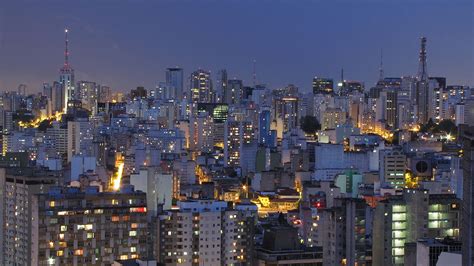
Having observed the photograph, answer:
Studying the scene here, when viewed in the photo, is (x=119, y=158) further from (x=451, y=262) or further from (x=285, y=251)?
(x=451, y=262)

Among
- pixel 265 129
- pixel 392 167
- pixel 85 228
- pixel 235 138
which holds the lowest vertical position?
pixel 85 228

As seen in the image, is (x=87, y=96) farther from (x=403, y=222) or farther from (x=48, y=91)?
(x=403, y=222)

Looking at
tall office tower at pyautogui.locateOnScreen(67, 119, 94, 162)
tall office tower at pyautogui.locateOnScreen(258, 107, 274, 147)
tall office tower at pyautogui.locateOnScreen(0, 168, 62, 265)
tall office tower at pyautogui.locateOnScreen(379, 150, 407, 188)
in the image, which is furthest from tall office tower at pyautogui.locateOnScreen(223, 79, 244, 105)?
tall office tower at pyautogui.locateOnScreen(0, 168, 62, 265)

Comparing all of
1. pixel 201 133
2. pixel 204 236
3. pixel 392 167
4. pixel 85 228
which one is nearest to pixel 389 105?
A: pixel 201 133

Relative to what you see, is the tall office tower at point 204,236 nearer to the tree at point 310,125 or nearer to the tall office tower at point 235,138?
the tall office tower at point 235,138

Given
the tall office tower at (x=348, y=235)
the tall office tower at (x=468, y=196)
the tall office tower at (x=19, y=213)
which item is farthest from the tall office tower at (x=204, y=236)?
the tall office tower at (x=468, y=196)

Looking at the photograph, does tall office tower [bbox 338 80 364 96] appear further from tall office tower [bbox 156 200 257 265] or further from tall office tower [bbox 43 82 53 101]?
tall office tower [bbox 156 200 257 265]
